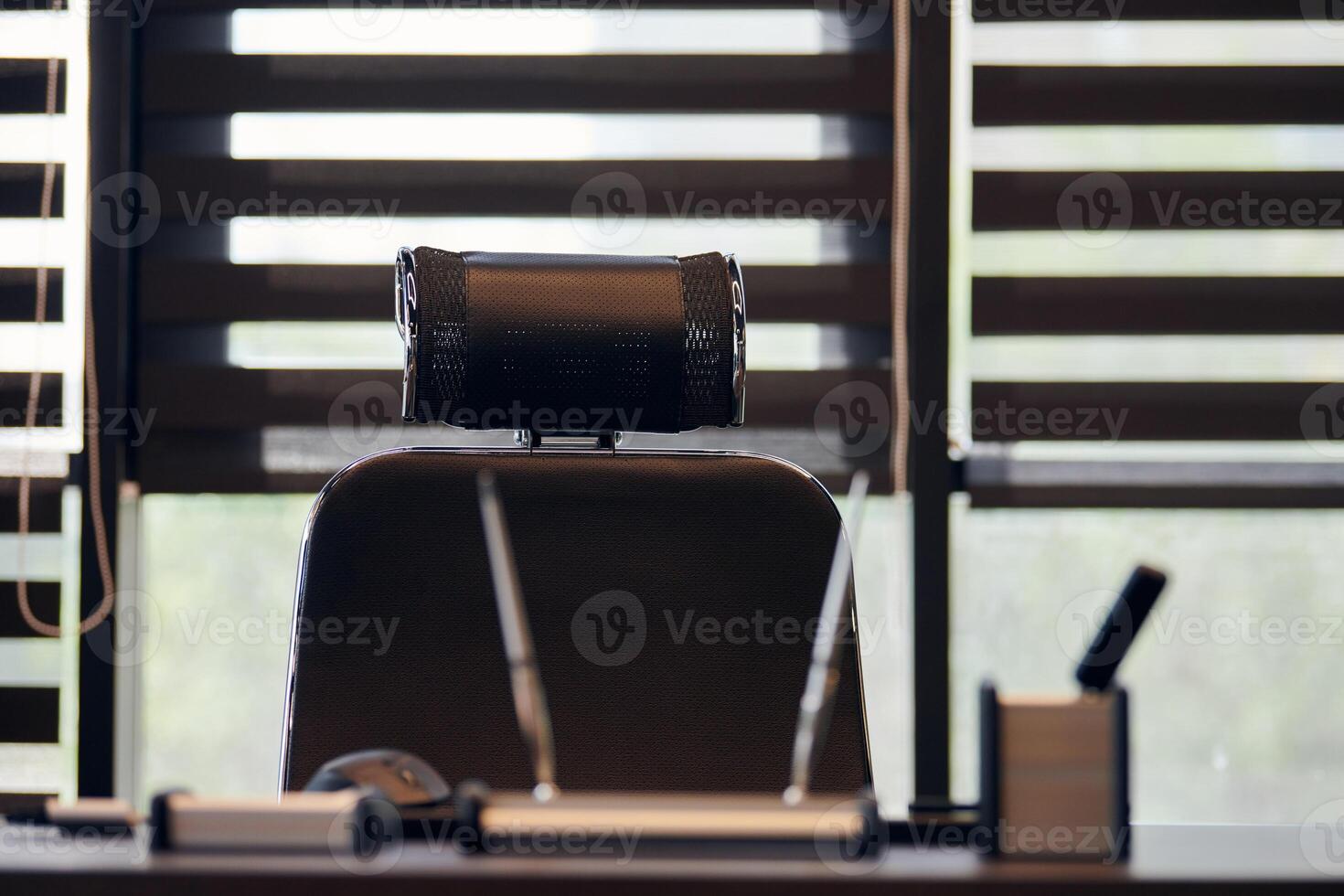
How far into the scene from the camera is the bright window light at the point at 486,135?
6.34 feet

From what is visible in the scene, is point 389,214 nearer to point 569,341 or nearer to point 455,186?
point 455,186

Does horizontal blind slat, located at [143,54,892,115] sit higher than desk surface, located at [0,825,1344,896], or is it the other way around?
horizontal blind slat, located at [143,54,892,115]

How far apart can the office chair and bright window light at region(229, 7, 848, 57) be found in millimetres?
942

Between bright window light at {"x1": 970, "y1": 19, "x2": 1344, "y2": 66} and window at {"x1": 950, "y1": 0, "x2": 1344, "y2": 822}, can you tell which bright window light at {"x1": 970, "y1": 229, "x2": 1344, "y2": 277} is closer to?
window at {"x1": 950, "y1": 0, "x2": 1344, "y2": 822}

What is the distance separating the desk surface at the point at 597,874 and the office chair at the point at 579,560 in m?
0.64

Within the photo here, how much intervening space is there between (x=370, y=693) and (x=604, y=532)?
286mm

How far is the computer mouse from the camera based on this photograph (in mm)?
674

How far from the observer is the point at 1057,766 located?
0.55 meters

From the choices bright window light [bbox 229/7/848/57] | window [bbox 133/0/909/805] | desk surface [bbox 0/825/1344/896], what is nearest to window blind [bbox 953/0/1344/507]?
window [bbox 133/0/909/805]

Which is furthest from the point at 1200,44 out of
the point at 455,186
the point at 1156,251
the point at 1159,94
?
the point at 455,186

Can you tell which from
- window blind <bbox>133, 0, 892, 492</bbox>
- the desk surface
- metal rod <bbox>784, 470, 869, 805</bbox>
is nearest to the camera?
the desk surface

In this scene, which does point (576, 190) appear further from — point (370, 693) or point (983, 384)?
point (370, 693)

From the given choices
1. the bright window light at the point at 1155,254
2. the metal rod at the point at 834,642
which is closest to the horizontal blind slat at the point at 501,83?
the bright window light at the point at 1155,254

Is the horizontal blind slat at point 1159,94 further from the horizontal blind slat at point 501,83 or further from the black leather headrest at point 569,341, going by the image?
the black leather headrest at point 569,341
